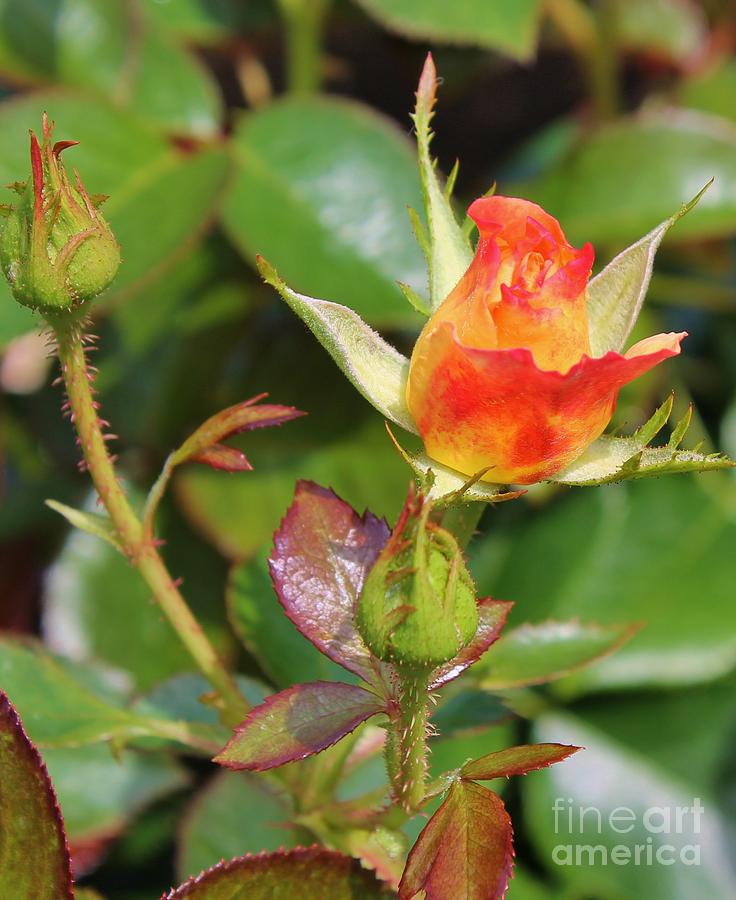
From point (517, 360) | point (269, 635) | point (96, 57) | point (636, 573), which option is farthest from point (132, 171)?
point (517, 360)

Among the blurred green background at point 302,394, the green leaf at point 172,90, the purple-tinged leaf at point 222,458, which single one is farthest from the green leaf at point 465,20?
the purple-tinged leaf at point 222,458

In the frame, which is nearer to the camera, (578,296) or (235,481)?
(578,296)

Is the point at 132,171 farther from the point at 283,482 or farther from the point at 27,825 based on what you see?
the point at 27,825

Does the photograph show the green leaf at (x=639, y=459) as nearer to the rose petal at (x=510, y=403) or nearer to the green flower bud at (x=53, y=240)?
the rose petal at (x=510, y=403)

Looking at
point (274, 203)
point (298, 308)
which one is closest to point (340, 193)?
point (274, 203)

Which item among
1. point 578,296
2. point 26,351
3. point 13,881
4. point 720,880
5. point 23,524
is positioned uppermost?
point 26,351

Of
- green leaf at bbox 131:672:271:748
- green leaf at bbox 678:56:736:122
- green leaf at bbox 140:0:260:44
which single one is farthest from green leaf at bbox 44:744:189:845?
green leaf at bbox 678:56:736:122

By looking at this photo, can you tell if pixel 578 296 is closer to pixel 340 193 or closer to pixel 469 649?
pixel 469 649

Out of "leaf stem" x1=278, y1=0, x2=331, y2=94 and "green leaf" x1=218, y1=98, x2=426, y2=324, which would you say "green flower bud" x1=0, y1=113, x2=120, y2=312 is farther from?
"leaf stem" x1=278, y1=0, x2=331, y2=94
